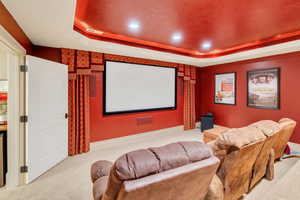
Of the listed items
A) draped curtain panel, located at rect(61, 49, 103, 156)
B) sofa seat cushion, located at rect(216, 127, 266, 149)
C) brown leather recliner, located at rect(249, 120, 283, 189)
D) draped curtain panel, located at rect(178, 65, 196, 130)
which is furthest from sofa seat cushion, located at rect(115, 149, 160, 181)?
draped curtain panel, located at rect(178, 65, 196, 130)

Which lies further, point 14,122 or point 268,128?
point 14,122

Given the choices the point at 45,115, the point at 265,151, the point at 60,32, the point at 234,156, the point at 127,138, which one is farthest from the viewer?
the point at 127,138

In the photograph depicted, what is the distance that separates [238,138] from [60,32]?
278 centimetres

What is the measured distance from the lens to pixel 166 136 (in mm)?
4445

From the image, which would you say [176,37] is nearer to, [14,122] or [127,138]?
[127,138]

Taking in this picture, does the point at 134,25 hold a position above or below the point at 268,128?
above

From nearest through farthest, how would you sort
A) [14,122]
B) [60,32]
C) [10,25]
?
[10,25] < [14,122] < [60,32]

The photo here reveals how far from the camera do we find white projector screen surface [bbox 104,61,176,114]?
3.59 m

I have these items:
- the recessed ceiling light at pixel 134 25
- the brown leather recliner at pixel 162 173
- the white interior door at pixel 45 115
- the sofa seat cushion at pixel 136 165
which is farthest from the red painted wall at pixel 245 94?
the white interior door at pixel 45 115

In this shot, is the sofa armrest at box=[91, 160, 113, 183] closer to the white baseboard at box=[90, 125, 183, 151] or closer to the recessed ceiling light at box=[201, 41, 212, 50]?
the white baseboard at box=[90, 125, 183, 151]

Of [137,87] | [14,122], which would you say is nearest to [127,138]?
[137,87]

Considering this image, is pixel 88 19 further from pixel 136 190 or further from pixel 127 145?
pixel 127 145

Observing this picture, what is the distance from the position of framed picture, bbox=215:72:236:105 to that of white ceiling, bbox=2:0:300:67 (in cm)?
79

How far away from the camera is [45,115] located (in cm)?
247
